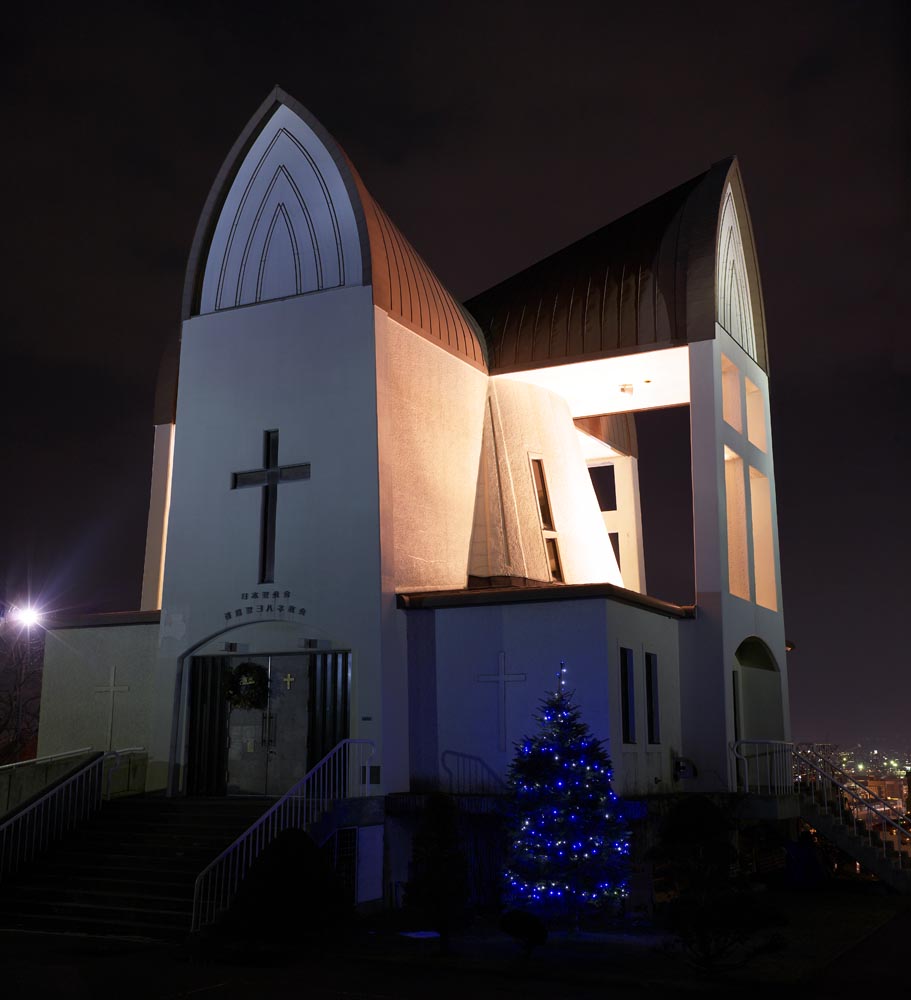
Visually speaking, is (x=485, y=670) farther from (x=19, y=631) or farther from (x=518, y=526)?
(x=19, y=631)

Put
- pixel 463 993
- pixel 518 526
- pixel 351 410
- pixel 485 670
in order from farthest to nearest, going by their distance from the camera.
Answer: pixel 518 526
pixel 351 410
pixel 485 670
pixel 463 993

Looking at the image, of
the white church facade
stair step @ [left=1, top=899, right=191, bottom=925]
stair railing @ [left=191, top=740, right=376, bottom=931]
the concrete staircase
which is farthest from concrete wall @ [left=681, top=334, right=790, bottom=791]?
stair step @ [left=1, top=899, right=191, bottom=925]

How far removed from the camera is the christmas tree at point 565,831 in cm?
1391

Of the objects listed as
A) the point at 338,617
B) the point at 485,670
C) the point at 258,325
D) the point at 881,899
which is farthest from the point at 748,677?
the point at 258,325

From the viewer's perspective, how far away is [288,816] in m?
15.5

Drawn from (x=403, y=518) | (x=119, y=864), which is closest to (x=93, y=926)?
(x=119, y=864)

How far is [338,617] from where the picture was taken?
17.8 meters

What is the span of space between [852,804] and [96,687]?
1391 cm

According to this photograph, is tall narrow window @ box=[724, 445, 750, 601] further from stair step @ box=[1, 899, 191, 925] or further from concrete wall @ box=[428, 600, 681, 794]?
stair step @ box=[1, 899, 191, 925]

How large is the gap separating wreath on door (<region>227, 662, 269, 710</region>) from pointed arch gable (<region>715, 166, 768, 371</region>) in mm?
10800

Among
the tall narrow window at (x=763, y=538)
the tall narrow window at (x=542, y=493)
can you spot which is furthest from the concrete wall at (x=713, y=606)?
the tall narrow window at (x=542, y=493)

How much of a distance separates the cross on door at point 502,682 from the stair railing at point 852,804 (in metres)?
5.90

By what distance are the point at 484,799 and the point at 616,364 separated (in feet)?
30.7

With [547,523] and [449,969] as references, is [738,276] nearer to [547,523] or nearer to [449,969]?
[547,523]
